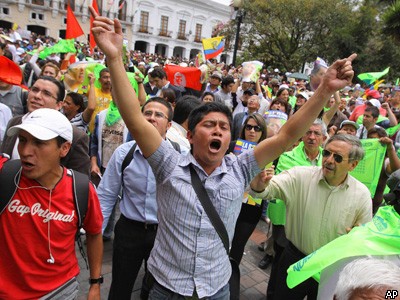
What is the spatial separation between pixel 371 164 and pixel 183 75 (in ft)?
13.1

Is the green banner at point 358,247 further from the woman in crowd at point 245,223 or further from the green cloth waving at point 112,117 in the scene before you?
the green cloth waving at point 112,117

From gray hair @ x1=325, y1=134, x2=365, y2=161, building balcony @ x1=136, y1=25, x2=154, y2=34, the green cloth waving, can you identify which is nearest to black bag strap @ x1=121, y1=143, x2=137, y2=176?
the green cloth waving

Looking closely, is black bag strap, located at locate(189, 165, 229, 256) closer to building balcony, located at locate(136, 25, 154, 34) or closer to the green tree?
the green tree

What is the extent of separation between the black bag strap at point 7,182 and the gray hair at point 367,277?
1.57 meters

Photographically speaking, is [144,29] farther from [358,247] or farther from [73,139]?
[358,247]

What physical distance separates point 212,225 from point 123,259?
3.74ft

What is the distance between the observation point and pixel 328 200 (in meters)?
2.40

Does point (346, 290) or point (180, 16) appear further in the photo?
point (180, 16)

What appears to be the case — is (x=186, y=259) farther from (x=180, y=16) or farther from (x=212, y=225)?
(x=180, y=16)

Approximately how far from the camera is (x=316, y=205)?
2436 millimetres

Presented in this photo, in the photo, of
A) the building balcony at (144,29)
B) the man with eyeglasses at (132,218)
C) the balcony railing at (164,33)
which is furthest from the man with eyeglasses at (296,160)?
the balcony railing at (164,33)

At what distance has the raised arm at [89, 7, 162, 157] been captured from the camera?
156 centimetres

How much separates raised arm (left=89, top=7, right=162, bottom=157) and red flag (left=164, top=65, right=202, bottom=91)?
5.04 meters

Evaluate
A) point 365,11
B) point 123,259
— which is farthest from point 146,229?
point 365,11
